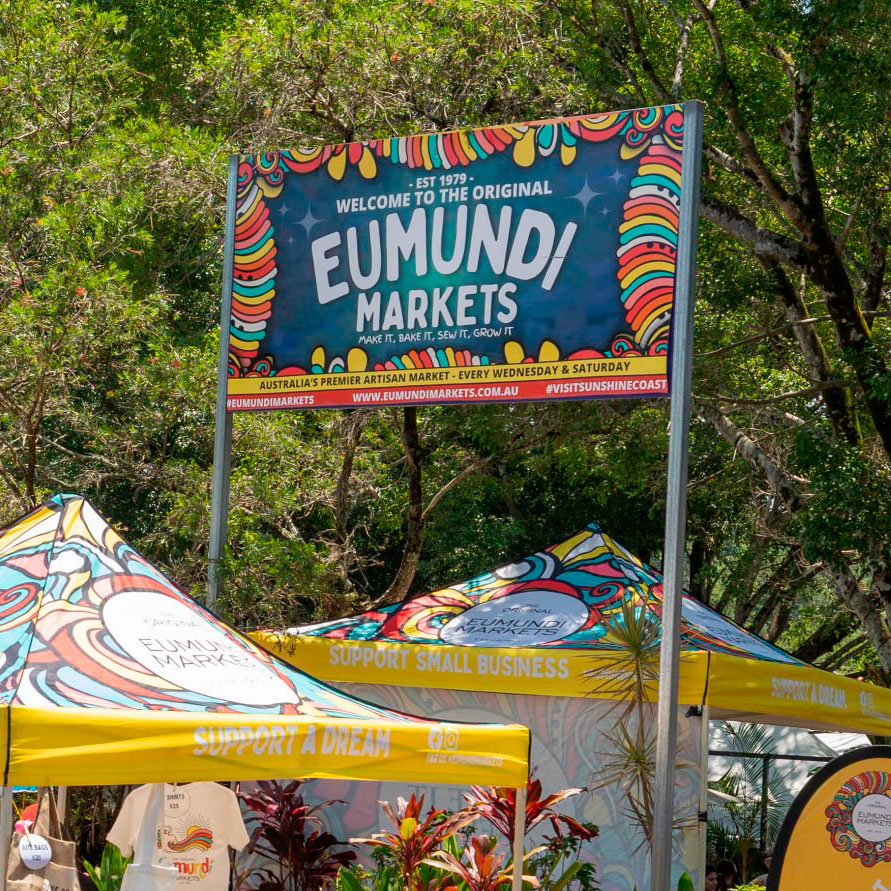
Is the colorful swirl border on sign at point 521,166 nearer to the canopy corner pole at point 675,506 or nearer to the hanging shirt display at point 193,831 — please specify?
the canopy corner pole at point 675,506

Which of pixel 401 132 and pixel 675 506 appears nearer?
pixel 675 506

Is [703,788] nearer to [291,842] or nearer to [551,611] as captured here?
[551,611]

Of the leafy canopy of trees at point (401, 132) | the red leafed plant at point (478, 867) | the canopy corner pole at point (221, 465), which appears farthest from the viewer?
the leafy canopy of trees at point (401, 132)

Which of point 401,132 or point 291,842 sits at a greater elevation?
point 401,132

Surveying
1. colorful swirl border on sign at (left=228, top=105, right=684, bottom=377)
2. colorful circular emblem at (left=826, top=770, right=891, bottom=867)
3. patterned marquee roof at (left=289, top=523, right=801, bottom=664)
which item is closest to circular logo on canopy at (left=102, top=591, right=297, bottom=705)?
colorful circular emblem at (left=826, top=770, right=891, bottom=867)

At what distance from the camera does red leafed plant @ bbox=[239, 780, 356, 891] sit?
927cm

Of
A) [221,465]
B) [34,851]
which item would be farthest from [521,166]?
[34,851]

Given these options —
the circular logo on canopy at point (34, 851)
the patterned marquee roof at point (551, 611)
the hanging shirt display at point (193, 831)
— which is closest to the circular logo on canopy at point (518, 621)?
the patterned marquee roof at point (551, 611)

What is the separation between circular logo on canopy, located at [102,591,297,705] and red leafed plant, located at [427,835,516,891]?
6.97ft

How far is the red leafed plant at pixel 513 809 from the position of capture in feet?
27.2

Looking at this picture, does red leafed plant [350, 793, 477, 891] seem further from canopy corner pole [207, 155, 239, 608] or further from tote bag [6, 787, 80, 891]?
canopy corner pole [207, 155, 239, 608]

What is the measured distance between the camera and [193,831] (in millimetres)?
7137

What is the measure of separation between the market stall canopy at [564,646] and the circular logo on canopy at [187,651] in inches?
129

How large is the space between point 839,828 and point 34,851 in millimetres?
4153
